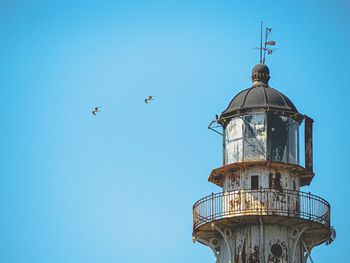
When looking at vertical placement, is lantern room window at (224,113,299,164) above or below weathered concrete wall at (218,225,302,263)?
above

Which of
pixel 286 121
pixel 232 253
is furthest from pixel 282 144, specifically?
pixel 232 253

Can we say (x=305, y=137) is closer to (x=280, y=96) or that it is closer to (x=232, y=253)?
(x=280, y=96)

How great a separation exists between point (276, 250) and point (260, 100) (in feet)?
22.8

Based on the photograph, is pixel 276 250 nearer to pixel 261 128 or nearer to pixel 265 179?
pixel 265 179

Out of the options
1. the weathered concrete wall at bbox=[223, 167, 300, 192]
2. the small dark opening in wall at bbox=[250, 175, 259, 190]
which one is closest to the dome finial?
the weathered concrete wall at bbox=[223, 167, 300, 192]

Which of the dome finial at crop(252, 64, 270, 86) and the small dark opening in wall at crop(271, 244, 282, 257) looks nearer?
the small dark opening in wall at crop(271, 244, 282, 257)

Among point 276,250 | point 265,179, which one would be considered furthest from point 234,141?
point 276,250

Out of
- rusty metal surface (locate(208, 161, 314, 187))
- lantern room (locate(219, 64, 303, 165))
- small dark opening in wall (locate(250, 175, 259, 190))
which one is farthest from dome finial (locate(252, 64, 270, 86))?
small dark opening in wall (locate(250, 175, 259, 190))

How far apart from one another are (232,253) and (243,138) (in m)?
5.27

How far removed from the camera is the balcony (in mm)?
64375

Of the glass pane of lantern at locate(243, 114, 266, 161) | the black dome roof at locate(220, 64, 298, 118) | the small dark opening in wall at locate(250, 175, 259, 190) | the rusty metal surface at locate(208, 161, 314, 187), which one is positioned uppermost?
the black dome roof at locate(220, 64, 298, 118)

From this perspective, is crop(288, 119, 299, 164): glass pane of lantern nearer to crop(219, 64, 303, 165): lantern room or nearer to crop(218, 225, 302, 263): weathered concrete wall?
crop(219, 64, 303, 165): lantern room

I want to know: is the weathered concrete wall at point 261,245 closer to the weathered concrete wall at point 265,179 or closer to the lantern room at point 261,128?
the weathered concrete wall at point 265,179

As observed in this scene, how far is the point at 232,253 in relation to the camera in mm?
65188
